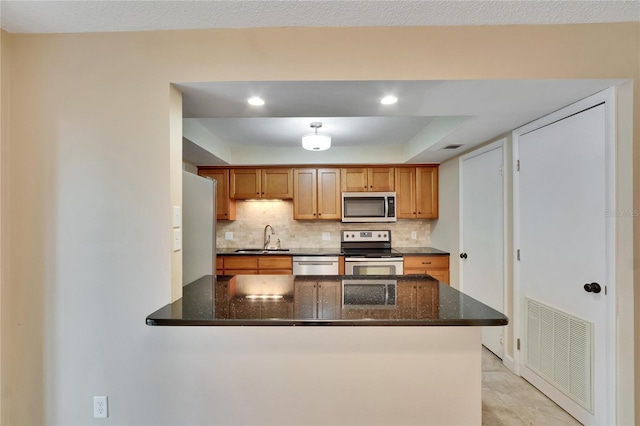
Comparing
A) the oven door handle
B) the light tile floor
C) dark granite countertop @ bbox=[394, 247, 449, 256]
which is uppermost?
dark granite countertop @ bbox=[394, 247, 449, 256]

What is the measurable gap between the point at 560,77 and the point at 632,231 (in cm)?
92

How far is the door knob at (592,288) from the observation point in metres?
1.73

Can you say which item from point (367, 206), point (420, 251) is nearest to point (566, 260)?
point (420, 251)

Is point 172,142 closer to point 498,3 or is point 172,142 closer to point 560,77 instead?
point 498,3

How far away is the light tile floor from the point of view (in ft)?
6.33

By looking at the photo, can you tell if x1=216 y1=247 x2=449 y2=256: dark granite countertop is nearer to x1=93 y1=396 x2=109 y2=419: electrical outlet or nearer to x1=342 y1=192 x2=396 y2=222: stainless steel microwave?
x1=342 y1=192 x2=396 y2=222: stainless steel microwave

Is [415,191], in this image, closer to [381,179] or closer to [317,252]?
[381,179]

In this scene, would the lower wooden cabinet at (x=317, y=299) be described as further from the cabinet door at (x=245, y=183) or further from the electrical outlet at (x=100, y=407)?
the cabinet door at (x=245, y=183)

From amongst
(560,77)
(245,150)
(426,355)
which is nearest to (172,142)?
(426,355)

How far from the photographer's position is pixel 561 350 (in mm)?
2012

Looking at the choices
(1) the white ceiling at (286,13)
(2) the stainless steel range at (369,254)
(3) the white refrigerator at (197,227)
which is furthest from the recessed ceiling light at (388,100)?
(2) the stainless steel range at (369,254)

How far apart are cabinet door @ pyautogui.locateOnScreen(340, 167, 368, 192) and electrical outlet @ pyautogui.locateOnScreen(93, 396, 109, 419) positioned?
322cm

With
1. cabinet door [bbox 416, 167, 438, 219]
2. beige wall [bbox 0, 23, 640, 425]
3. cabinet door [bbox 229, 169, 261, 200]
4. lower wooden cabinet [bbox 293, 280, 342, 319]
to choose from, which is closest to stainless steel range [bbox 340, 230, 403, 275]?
cabinet door [bbox 416, 167, 438, 219]

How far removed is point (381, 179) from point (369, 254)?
1075 mm
